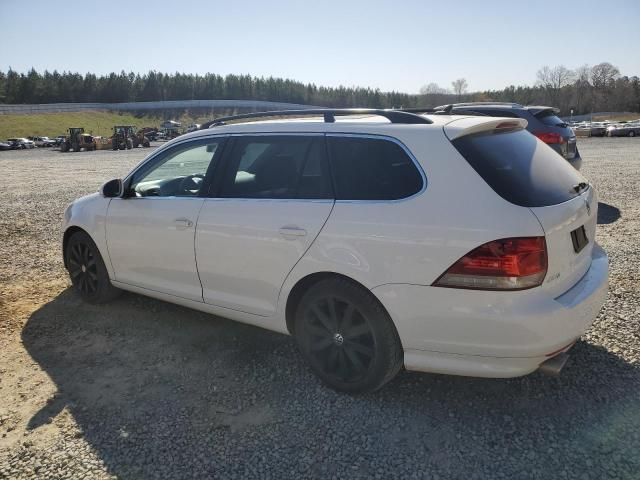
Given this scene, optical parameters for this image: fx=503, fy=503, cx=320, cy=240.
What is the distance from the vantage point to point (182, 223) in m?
3.82

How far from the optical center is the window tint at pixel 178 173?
3.91 meters

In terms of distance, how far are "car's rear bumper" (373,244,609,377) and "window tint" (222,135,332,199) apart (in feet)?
2.87

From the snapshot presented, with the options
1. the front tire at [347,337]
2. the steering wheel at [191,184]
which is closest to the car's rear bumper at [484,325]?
the front tire at [347,337]

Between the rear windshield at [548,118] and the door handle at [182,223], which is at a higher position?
the rear windshield at [548,118]

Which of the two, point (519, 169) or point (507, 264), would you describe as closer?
point (507, 264)

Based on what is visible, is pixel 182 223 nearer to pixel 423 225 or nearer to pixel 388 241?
pixel 388 241

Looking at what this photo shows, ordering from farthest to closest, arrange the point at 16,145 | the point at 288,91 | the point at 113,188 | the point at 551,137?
the point at 288,91
the point at 16,145
the point at 551,137
the point at 113,188

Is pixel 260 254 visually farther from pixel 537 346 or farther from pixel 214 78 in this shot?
pixel 214 78

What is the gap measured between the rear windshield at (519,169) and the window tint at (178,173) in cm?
195

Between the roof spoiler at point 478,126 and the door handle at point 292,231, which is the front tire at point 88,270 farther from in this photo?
the roof spoiler at point 478,126

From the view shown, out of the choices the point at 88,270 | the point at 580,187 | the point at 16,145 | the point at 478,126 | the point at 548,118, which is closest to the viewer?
the point at 478,126

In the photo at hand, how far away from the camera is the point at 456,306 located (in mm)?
2658

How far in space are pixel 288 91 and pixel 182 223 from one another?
497 feet

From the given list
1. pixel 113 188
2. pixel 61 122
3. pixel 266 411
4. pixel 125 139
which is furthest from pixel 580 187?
pixel 61 122
